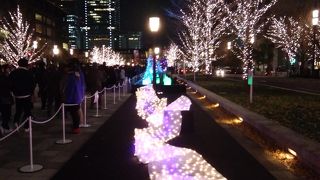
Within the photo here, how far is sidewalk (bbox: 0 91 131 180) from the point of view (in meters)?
6.72

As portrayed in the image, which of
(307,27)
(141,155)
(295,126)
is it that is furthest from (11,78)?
(307,27)

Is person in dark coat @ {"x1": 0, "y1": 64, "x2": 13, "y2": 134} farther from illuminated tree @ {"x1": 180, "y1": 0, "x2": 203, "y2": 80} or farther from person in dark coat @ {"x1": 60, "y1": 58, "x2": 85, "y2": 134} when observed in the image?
illuminated tree @ {"x1": 180, "y1": 0, "x2": 203, "y2": 80}

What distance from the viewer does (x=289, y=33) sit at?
5075 centimetres

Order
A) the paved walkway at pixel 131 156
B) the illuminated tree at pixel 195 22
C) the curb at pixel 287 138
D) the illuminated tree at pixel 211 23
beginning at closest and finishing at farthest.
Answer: the paved walkway at pixel 131 156 < the curb at pixel 287 138 < the illuminated tree at pixel 211 23 < the illuminated tree at pixel 195 22

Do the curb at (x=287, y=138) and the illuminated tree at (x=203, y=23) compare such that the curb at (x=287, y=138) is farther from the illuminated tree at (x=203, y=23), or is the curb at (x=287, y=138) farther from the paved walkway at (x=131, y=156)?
the illuminated tree at (x=203, y=23)

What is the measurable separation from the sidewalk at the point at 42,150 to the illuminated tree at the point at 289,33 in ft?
135

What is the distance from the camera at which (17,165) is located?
7156 millimetres

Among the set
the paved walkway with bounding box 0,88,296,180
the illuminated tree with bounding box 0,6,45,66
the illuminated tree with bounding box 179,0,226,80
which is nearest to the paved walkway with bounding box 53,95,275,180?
the paved walkway with bounding box 0,88,296,180

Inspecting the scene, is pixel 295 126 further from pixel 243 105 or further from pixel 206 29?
pixel 206 29

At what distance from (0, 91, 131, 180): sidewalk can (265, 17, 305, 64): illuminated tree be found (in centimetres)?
4115

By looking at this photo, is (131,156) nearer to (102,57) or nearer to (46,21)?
(46,21)

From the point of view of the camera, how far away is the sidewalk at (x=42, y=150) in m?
6.72

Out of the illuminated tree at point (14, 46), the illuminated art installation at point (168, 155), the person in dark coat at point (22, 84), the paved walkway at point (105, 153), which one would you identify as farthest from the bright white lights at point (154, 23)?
the illuminated tree at point (14, 46)

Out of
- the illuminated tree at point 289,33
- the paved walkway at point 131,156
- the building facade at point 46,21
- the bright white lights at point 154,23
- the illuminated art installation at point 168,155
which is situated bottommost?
the paved walkway at point 131,156
